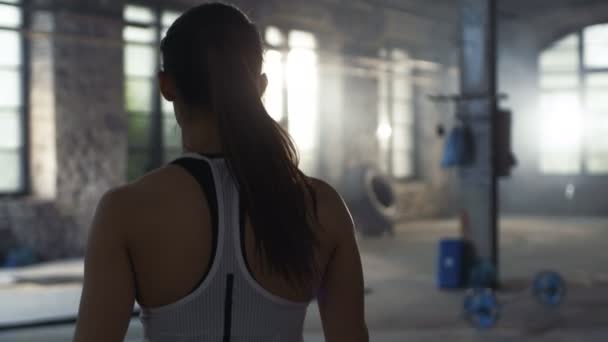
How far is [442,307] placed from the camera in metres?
6.16

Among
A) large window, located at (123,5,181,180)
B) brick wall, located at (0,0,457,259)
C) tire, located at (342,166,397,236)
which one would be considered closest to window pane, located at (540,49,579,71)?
tire, located at (342,166,397,236)

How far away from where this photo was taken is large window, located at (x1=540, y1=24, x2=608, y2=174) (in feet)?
49.4

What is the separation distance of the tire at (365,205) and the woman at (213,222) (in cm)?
1019

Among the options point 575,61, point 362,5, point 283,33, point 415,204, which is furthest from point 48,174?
point 575,61

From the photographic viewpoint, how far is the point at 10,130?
834 centimetres

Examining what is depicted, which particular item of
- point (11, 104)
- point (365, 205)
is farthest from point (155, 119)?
point (365, 205)

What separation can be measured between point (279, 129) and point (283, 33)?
10077mm

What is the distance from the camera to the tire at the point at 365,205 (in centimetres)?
1137

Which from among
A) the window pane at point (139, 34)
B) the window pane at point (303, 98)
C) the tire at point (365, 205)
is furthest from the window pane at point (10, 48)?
the tire at point (365, 205)

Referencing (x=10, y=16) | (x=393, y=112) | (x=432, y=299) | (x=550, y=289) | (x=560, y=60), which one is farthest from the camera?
(x=560, y=60)

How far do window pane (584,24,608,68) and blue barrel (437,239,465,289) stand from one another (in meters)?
9.31

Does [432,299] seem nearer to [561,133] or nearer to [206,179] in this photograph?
[206,179]

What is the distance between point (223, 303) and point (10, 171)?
25.5 feet

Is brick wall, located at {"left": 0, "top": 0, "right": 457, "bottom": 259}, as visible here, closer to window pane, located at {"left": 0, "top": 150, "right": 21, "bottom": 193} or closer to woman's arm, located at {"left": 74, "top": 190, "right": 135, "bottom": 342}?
window pane, located at {"left": 0, "top": 150, "right": 21, "bottom": 193}
